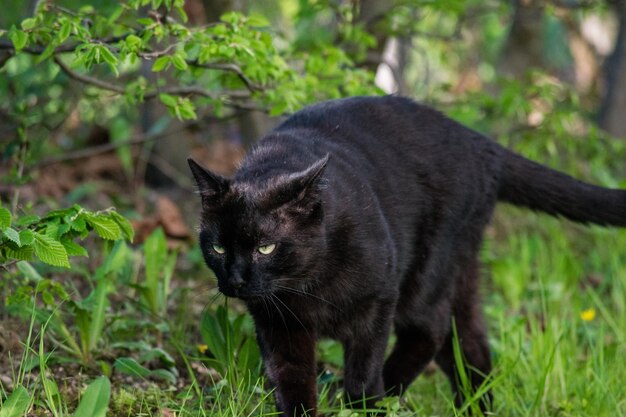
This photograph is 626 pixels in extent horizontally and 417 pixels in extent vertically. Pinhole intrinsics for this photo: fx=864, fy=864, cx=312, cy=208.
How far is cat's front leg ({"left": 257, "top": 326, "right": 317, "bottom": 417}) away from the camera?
3109 mm

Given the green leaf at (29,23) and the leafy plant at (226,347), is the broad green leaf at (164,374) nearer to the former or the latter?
the leafy plant at (226,347)

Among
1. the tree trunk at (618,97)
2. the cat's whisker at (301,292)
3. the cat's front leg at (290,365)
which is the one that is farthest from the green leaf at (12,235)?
the tree trunk at (618,97)

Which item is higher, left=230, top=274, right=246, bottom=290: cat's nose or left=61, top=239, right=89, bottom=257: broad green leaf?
left=61, top=239, right=89, bottom=257: broad green leaf

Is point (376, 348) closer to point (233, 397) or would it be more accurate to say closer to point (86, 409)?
point (233, 397)

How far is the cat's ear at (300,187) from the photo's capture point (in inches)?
109

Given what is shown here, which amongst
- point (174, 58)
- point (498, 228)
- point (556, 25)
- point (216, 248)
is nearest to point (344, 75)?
point (174, 58)

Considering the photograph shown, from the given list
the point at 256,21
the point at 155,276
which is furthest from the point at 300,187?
the point at 155,276

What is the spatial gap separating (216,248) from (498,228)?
3.69 m

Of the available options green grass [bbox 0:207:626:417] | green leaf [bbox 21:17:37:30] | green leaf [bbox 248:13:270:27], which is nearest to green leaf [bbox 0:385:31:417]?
green grass [bbox 0:207:626:417]

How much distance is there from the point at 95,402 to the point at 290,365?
0.80 meters

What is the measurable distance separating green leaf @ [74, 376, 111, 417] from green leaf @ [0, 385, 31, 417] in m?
0.17

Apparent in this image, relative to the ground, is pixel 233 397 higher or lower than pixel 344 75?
lower

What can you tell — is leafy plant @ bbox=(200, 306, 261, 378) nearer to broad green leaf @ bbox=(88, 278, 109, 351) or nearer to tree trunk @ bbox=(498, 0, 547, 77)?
broad green leaf @ bbox=(88, 278, 109, 351)

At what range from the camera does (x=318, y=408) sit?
3270mm
